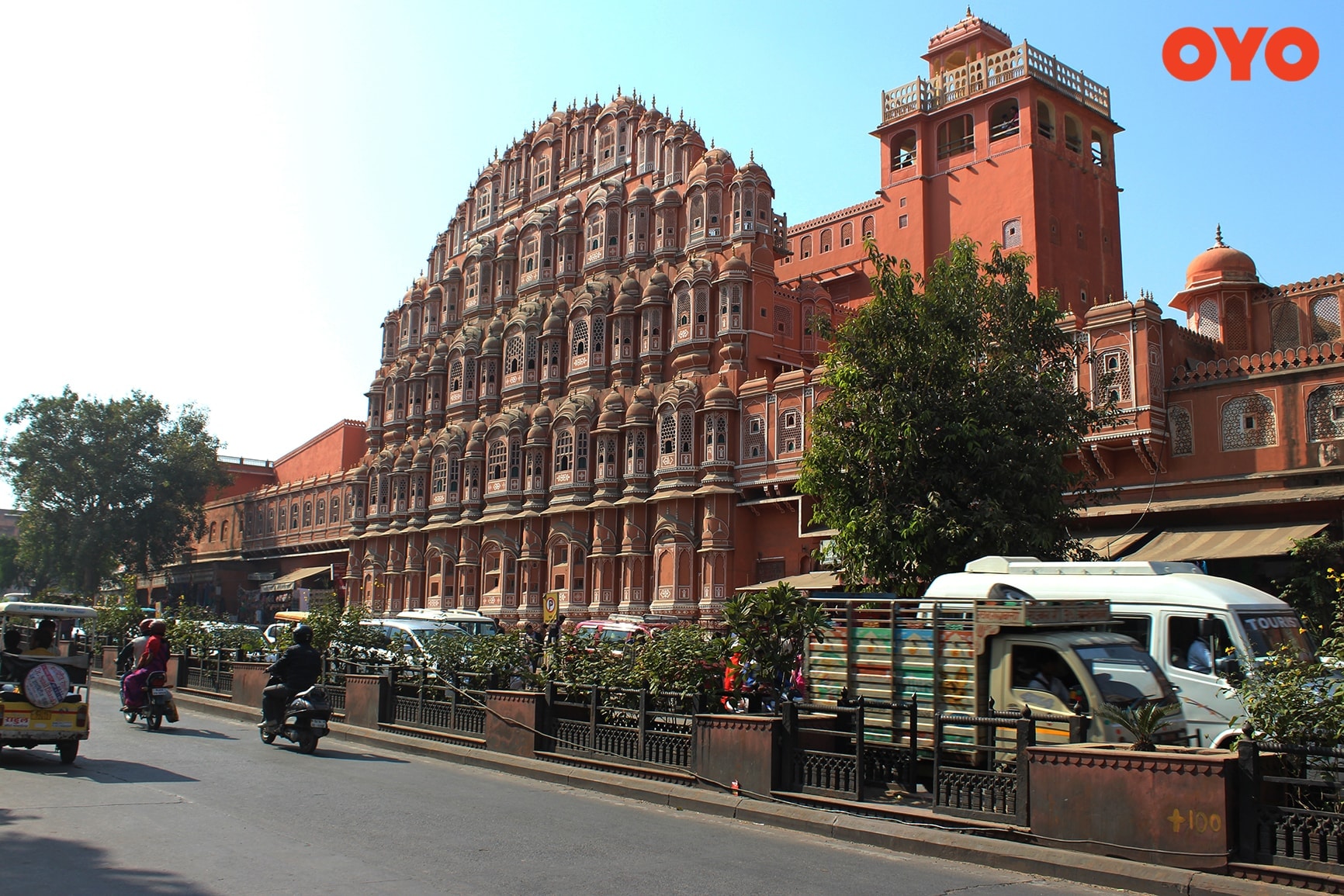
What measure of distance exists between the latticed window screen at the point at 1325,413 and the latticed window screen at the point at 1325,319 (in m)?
8.44

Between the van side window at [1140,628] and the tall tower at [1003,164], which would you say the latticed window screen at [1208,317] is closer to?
the tall tower at [1003,164]

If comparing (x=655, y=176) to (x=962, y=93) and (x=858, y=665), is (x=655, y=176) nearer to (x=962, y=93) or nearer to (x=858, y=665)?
(x=962, y=93)

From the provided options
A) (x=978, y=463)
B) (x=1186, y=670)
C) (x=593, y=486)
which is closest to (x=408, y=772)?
(x=1186, y=670)

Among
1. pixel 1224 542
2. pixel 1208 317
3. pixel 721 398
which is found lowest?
pixel 1224 542

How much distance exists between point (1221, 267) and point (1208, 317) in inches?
58.6

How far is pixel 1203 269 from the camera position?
104ft

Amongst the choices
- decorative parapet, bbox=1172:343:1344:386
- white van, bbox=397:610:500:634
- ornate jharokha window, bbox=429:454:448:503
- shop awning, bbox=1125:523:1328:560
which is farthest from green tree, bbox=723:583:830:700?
ornate jharokha window, bbox=429:454:448:503

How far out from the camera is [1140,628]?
40.1 ft

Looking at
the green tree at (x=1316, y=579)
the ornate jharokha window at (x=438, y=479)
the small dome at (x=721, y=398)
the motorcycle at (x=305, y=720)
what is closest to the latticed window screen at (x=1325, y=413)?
the green tree at (x=1316, y=579)

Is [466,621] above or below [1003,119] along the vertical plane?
below

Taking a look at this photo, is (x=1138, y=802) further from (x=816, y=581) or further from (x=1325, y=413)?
(x=816, y=581)

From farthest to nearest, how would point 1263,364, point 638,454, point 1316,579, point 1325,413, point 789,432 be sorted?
1. point 638,454
2. point 789,432
3. point 1263,364
4. point 1325,413
5. point 1316,579

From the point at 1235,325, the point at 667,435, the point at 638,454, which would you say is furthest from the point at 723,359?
the point at 1235,325

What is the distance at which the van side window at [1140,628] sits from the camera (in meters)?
12.1
